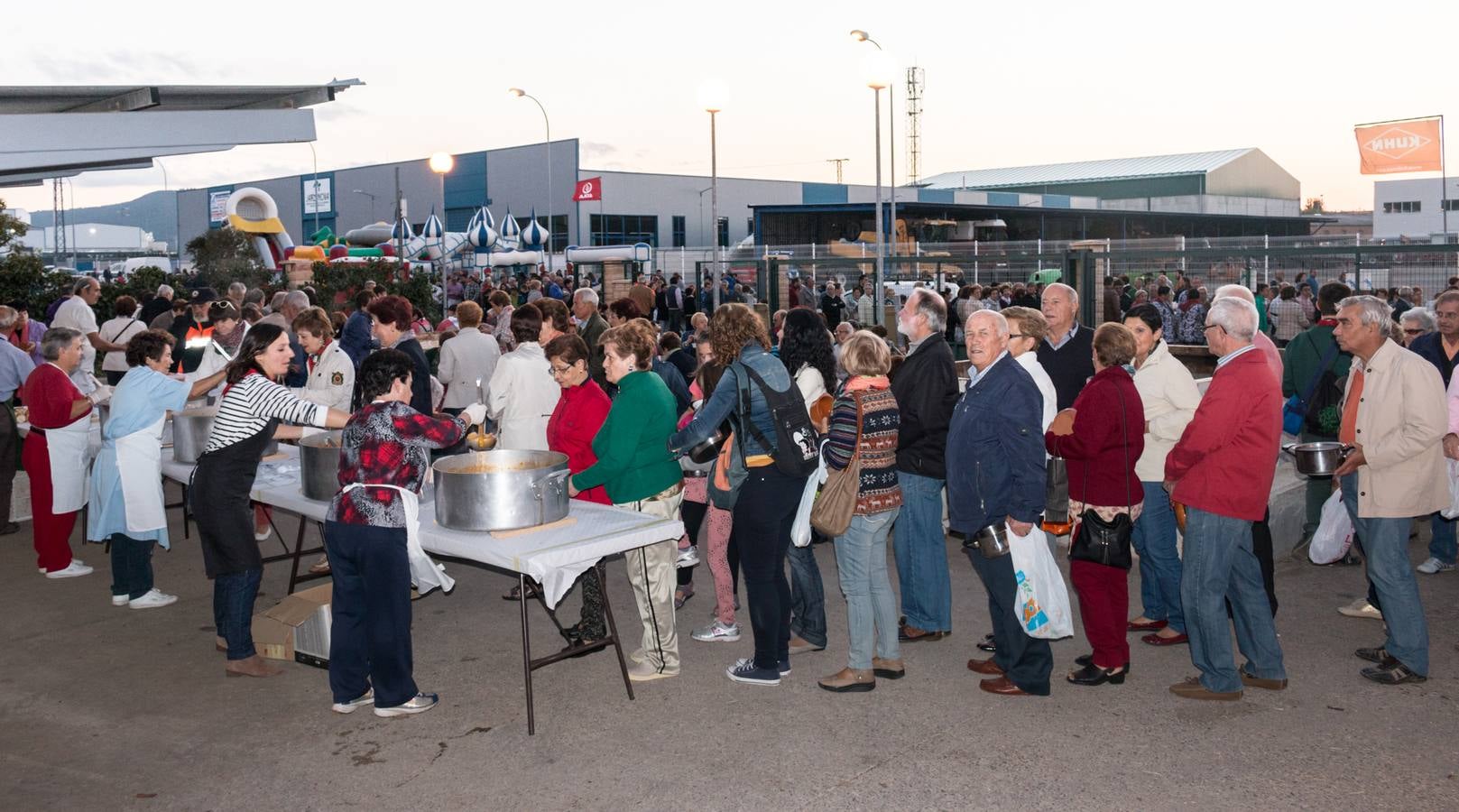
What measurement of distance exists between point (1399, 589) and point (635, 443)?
137 inches

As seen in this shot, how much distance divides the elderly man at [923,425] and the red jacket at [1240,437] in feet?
3.76

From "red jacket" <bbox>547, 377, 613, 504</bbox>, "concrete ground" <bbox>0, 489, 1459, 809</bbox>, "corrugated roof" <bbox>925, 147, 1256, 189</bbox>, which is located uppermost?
"corrugated roof" <bbox>925, 147, 1256, 189</bbox>

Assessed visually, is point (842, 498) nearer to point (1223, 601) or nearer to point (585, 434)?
point (585, 434)

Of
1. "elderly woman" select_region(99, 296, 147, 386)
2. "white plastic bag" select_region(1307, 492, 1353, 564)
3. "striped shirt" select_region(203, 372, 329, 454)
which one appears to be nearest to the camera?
"striped shirt" select_region(203, 372, 329, 454)

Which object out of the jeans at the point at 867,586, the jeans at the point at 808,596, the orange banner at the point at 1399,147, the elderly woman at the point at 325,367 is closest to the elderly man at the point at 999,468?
the jeans at the point at 867,586

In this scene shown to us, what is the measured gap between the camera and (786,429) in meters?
5.01

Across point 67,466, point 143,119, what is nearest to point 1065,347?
point 67,466

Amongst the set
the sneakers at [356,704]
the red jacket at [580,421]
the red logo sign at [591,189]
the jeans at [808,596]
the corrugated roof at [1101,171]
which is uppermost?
the corrugated roof at [1101,171]

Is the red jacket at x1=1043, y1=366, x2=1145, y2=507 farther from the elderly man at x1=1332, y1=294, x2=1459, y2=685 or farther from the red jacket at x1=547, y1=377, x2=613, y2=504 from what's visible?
the red jacket at x1=547, y1=377, x2=613, y2=504

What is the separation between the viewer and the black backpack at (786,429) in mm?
5008

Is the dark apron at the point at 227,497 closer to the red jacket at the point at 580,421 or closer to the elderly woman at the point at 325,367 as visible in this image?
the red jacket at the point at 580,421

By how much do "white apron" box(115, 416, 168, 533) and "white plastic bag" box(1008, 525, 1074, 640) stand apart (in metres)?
4.72

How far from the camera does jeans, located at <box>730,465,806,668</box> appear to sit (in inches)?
201

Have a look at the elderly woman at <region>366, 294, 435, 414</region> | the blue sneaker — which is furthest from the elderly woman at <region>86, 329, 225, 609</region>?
the blue sneaker
